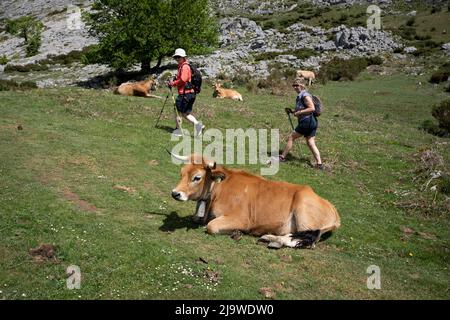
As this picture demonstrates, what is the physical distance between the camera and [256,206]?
9438 mm

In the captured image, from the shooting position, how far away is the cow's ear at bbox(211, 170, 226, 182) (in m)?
9.23

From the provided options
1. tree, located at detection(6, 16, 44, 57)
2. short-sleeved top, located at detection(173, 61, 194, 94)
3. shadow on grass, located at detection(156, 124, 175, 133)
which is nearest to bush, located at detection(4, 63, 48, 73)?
tree, located at detection(6, 16, 44, 57)

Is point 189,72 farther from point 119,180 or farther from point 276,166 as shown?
point 119,180

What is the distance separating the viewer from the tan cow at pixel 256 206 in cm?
909

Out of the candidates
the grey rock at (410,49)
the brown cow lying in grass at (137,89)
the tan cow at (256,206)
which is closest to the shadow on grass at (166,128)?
the brown cow lying in grass at (137,89)

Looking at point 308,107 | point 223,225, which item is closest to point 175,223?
point 223,225

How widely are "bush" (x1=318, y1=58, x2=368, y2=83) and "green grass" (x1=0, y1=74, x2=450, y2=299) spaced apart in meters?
17.6

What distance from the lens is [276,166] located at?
15.0 meters

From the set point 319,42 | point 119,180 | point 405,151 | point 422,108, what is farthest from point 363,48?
point 119,180

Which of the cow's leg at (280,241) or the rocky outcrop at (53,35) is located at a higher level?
the cow's leg at (280,241)

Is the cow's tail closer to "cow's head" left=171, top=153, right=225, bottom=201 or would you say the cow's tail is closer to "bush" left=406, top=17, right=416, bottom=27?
"cow's head" left=171, top=153, right=225, bottom=201

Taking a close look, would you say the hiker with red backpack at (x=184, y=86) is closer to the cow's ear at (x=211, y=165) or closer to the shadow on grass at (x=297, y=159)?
the shadow on grass at (x=297, y=159)

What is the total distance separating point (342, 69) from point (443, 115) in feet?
50.9
